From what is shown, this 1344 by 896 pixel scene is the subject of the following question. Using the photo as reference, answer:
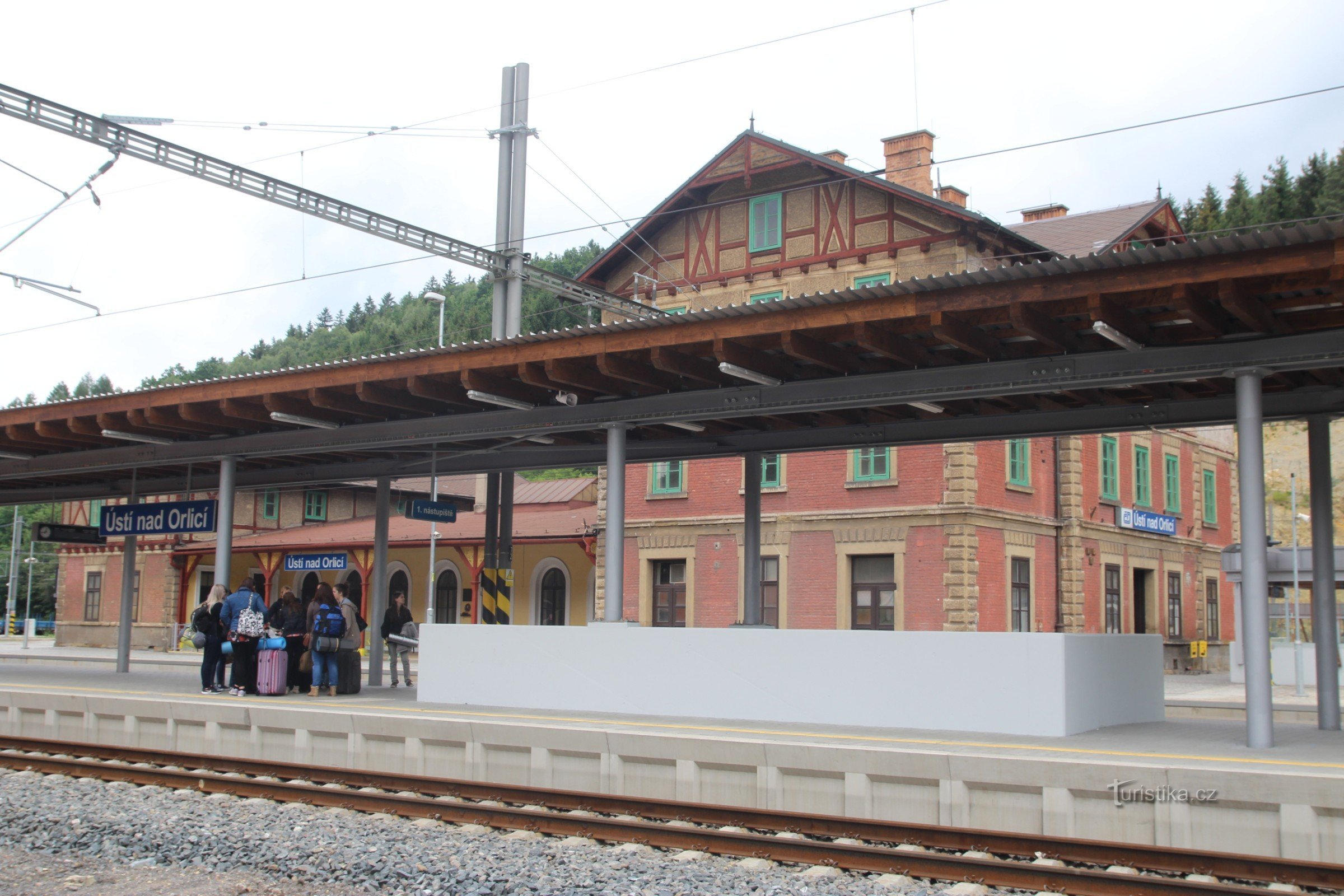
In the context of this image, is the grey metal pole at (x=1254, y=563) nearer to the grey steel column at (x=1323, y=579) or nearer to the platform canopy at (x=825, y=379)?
the platform canopy at (x=825, y=379)

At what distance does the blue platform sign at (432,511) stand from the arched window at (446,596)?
18.8 metres

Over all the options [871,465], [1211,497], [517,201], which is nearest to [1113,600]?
[871,465]

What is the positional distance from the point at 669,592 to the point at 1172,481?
47.9ft

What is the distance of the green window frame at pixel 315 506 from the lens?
4456 cm

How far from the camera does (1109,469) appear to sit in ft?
99.5

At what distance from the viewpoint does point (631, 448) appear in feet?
53.0

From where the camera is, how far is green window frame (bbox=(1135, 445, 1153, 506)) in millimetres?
31609

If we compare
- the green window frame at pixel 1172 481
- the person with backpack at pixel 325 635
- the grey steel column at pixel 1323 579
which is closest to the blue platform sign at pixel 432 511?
the person with backpack at pixel 325 635

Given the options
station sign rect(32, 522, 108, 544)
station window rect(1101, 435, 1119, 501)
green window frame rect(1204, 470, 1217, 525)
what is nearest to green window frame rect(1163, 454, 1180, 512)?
green window frame rect(1204, 470, 1217, 525)

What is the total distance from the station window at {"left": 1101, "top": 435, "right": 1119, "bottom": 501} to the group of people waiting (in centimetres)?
2056

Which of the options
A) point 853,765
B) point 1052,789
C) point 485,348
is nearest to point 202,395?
point 485,348

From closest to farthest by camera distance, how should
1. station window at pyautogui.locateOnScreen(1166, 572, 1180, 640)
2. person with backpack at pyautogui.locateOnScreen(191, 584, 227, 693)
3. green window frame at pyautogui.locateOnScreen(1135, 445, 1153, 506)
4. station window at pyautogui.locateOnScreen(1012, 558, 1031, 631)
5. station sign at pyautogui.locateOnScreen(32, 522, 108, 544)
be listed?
person with backpack at pyautogui.locateOnScreen(191, 584, 227, 693) → station sign at pyautogui.locateOnScreen(32, 522, 108, 544) → station window at pyautogui.locateOnScreen(1012, 558, 1031, 631) → green window frame at pyautogui.locateOnScreen(1135, 445, 1153, 506) → station window at pyautogui.locateOnScreen(1166, 572, 1180, 640)

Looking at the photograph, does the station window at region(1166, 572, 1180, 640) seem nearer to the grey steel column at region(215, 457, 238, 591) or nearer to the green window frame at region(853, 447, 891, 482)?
the green window frame at region(853, 447, 891, 482)

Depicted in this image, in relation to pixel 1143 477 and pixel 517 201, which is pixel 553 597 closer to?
pixel 1143 477
